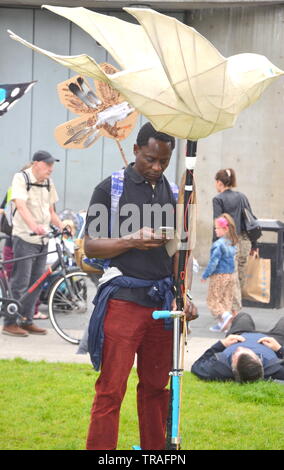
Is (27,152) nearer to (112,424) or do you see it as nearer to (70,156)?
(70,156)

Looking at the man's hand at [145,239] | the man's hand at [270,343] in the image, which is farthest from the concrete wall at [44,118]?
the man's hand at [145,239]

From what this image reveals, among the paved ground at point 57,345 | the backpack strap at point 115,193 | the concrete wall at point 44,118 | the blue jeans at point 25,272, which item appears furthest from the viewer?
the concrete wall at point 44,118

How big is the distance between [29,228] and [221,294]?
7.65 ft

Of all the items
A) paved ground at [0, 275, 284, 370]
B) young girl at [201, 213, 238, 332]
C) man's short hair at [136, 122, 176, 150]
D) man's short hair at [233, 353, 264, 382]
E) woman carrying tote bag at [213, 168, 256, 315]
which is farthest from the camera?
woman carrying tote bag at [213, 168, 256, 315]

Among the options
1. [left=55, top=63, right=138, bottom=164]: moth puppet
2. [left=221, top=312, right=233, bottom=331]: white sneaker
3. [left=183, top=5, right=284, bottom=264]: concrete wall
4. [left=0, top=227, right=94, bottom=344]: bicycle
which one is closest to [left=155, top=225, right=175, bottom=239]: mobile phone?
[left=55, top=63, right=138, bottom=164]: moth puppet

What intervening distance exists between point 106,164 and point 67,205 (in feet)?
3.19

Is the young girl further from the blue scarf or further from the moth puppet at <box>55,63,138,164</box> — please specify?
the blue scarf

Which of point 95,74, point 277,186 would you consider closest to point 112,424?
point 95,74

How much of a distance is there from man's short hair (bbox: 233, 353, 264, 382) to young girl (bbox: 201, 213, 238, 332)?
2632 mm

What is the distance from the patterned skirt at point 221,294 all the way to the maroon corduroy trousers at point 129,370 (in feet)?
16.0

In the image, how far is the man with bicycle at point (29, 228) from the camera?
864 cm

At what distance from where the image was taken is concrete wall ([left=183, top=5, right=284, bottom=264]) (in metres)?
13.9

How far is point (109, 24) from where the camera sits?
12.1 ft

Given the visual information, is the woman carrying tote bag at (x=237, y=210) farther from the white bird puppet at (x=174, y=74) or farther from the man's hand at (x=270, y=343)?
the white bird puppet at (x=174, y=74)
